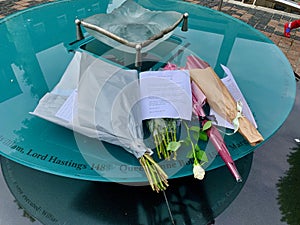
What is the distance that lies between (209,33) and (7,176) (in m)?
2.02

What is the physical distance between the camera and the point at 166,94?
3.95 ft

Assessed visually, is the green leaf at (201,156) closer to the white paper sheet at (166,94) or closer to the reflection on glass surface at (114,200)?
the white paper sheet at (166,94)

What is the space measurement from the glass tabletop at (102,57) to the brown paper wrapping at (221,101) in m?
0.11

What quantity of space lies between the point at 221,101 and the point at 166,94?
0.26 meters

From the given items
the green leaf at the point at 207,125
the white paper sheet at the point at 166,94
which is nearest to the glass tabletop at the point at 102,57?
the green leaf at the point at 207,125

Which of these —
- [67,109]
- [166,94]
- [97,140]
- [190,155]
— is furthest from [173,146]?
[67,109]

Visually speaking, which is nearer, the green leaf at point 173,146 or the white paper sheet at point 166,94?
the green leaf at point 173,146

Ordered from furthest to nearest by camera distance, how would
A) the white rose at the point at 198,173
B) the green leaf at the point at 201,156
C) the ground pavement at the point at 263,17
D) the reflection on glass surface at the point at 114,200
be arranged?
the ground pavement at the point at 263,17, the reflection on glass surface at the point at 114,200, the green leaf at the point at 201,156, the white rose at the point at 198,173

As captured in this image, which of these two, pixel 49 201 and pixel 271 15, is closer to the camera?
pixel 49 201

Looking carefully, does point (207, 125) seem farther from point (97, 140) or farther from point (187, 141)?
point (97, 140)

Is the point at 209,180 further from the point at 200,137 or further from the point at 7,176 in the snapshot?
the point at 7,176

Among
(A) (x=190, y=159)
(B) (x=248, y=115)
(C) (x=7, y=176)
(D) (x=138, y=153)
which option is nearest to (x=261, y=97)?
(B) (x=248, y=115)

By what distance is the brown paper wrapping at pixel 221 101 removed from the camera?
1.14m

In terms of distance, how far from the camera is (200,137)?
121cm
